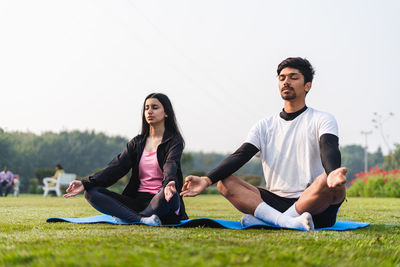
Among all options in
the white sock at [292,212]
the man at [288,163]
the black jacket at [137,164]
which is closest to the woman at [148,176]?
the black jacket at [137,164]

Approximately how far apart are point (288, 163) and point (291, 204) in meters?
0.37

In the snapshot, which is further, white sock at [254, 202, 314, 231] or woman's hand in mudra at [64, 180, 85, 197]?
woman's hand in mudra at [64, 180, 85, 197]

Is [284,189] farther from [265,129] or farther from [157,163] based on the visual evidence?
[157,163]

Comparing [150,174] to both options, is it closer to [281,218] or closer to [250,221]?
[250,221]

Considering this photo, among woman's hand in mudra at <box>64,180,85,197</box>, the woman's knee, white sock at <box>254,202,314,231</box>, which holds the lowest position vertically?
white sock at <box>254,202,314,231</box>

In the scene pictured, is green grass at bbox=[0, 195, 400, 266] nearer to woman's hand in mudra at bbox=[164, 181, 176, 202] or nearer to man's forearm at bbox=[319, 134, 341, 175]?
man's forearm at bbox=[319, 134, 341, 175]

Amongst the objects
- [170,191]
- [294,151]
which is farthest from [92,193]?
[294,151]

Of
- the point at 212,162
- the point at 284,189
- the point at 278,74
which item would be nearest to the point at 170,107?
the point at 278,74

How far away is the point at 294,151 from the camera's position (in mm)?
4066

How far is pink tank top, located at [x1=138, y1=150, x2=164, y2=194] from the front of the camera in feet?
15.6

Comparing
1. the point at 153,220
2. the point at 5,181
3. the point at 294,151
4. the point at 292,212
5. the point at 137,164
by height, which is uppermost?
the point at 294,151

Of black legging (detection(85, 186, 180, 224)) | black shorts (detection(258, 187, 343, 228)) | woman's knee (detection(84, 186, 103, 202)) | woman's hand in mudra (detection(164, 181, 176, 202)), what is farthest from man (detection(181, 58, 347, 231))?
woman's knee (detection(84, 186, 103, 202))

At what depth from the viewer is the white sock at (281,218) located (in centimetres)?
Result: 365

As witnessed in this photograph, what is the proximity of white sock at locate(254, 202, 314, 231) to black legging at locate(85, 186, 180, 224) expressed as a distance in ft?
2.68
